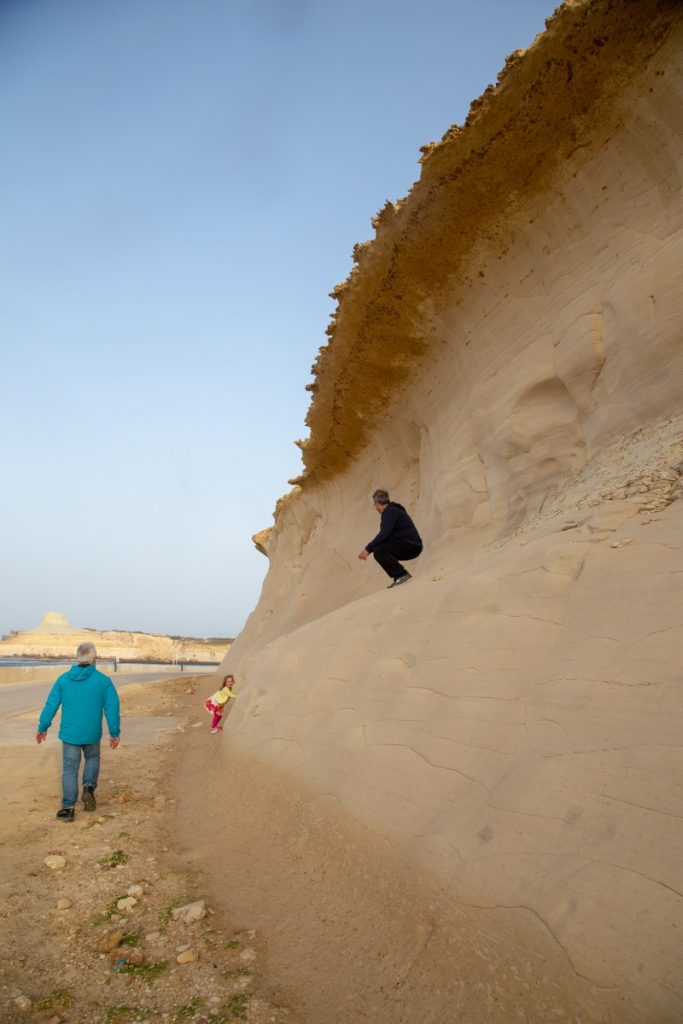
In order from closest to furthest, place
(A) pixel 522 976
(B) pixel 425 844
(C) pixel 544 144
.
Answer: (A) pixel 522 976
(B) pixel 425 844
(C) pixel 544 144

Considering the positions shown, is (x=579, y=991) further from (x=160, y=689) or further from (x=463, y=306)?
(x=160, y=689)

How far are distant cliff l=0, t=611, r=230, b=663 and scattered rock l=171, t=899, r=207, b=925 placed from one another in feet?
169

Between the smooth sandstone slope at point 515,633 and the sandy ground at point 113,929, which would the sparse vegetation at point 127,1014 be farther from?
the smooth sandstone slope at point 515,633

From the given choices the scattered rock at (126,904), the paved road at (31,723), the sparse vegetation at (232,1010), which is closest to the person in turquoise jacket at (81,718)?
the scattered rock at (126,904)

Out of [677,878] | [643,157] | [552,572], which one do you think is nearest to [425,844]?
[677,878]

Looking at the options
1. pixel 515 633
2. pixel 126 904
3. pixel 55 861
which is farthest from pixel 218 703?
pixel 515 633

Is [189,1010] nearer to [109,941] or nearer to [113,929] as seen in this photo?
[109,941]

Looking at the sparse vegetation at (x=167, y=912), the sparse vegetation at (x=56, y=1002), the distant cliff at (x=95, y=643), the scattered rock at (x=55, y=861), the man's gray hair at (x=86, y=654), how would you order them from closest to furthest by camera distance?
the sparse vegetation at (x=56, y=1002), the sparse vegetation at (x=167, y=912), the scattered rock at (x=55, y=861), the man's gray hair at (x=86, y=654), the distant cliff at (x=95, y=643)

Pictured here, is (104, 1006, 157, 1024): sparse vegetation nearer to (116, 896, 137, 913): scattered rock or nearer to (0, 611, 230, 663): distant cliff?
(116, 896, 137, 913): scattered rock

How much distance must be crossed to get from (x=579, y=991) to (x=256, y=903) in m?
1.58

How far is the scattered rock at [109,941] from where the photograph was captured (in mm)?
2338

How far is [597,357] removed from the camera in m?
5.13

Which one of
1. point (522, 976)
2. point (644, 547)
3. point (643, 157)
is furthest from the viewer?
point (643, 157)

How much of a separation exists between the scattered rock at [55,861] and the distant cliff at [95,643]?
167 feet
